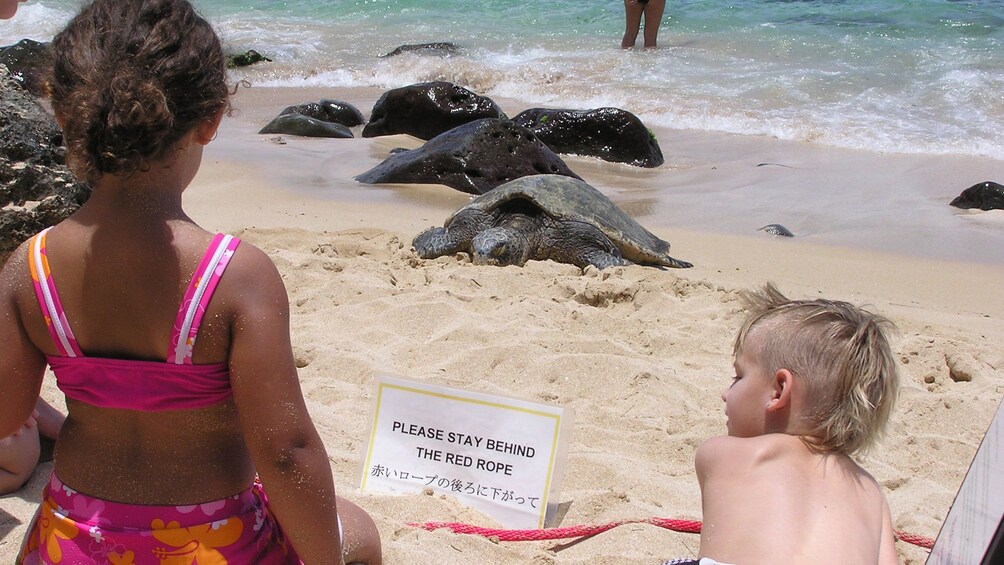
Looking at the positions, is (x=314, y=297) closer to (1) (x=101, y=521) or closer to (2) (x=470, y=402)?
(2) (x=470, y=402)

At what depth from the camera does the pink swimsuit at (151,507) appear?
1528 mm

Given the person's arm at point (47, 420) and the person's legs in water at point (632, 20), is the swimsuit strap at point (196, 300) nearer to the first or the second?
the person's arm at point (47, 420)

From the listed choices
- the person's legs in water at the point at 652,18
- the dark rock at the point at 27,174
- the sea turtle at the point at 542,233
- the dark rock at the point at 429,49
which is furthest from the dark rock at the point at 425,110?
the dark rock at the point at 27,174

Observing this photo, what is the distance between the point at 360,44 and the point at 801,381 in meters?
15.2

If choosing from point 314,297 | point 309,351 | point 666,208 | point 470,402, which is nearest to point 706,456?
point 470,402

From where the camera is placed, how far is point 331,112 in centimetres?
1005

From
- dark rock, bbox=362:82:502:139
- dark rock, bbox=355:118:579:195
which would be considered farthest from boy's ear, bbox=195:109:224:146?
dark rock, bbox=362:82:502:139

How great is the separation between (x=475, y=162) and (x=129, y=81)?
239 inches

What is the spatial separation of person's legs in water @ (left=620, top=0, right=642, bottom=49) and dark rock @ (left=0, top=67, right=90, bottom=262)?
11.7 meters

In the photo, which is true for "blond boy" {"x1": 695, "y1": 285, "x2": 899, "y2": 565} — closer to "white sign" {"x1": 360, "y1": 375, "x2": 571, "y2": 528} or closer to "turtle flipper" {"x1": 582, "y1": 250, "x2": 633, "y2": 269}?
"white sign" {"x1": 360, "y1": 375, "x2": 571, "y2": 528}

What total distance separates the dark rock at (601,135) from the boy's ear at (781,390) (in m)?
6.74

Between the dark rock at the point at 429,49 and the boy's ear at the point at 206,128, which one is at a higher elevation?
the boy's ear at the point at 206,128

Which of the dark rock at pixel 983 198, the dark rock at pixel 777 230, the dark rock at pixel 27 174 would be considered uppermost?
the dark rock at pixel 27 174

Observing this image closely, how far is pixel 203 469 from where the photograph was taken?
1.67 meters
